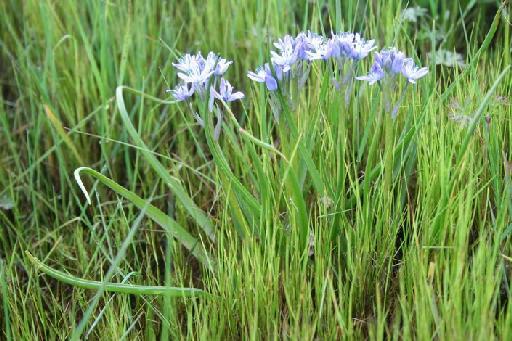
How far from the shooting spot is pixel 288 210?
1.43 meters

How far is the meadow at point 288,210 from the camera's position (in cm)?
130

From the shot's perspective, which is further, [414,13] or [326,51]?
[414,13]

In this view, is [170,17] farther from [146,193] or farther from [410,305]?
[410,305]

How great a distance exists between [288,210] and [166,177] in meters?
0.26

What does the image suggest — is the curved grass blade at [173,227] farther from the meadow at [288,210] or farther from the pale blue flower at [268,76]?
the pale blue flower at [268,76]

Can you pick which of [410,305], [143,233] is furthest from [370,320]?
[143,233]

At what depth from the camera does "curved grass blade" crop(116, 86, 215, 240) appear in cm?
149

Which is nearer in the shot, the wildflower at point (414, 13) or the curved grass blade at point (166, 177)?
the curved grass blade at point (166, 177)

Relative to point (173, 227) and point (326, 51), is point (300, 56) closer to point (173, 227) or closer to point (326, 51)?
point (326, 51)

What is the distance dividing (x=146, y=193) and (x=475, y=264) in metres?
0.89

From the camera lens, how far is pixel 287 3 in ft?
6.68

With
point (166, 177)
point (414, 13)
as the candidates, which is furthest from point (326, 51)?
point (414, 13)

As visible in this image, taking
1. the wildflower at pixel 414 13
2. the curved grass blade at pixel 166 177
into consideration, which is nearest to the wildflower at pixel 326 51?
the curved grass blade at pixel 166 177

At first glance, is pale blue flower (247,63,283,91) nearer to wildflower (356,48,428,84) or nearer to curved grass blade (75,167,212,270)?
wildflower (356,48,428,84)
